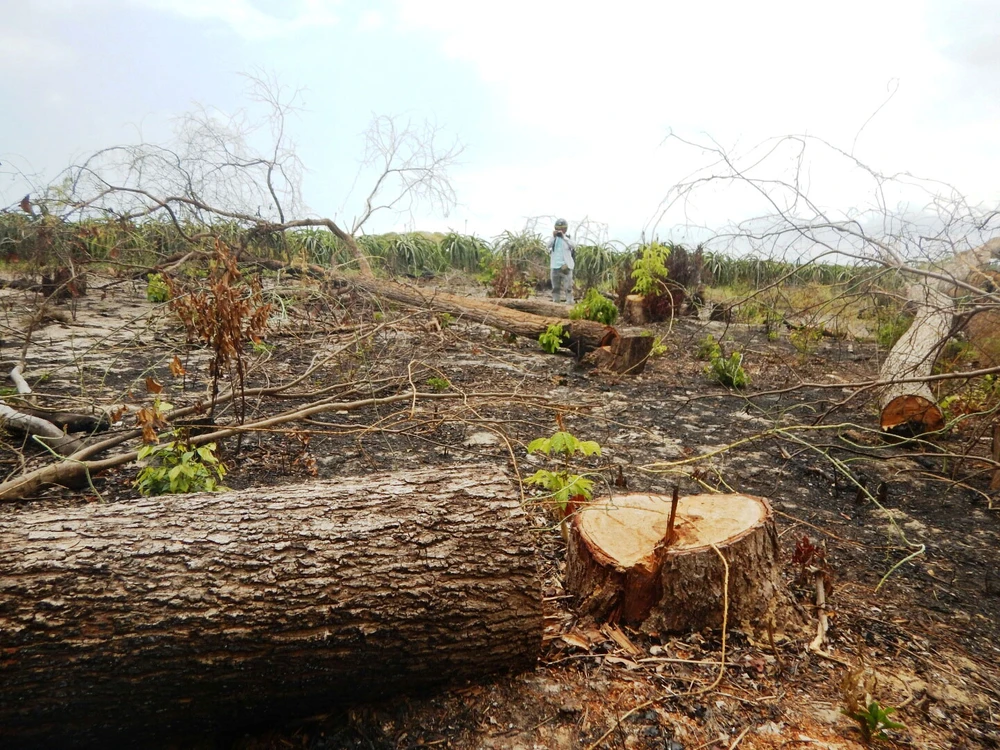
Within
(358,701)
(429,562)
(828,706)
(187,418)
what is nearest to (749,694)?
(828,706)

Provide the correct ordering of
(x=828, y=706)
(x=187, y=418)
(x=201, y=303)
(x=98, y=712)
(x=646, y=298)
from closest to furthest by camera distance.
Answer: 1. (x=98, y=712)
2. (x=828, y=706)
3. (x=201, y=303)
4. (x=187, y=418)
5. (x=646, y=298)

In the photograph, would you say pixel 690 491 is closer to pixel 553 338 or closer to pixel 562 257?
pixel 553 338

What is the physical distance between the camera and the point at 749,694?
1.81 m

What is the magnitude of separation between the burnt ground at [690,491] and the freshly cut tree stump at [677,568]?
0.25 feet

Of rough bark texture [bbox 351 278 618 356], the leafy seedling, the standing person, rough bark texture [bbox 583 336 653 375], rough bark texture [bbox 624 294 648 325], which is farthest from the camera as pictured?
the standing person

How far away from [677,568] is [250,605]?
1.33m

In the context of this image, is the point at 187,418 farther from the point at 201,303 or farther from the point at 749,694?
the point at 749,694

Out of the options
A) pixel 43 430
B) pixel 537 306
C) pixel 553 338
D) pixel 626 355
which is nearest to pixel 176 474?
pixel 43 430

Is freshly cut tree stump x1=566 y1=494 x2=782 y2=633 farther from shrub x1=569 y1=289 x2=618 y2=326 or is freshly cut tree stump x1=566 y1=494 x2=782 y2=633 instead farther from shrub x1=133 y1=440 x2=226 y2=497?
shrub x1=569 y1=289 x2=618 y2=326

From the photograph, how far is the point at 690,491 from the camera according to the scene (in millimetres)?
3428

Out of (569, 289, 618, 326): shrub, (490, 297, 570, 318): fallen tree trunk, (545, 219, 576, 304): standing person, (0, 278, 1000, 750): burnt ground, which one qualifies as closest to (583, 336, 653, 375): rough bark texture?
(0, 278, 1000, 750): burnt ground

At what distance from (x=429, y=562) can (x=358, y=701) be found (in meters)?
0.43

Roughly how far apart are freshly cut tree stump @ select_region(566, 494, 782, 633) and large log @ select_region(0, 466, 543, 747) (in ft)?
1.23

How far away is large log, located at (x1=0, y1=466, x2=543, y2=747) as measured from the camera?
1.42m
